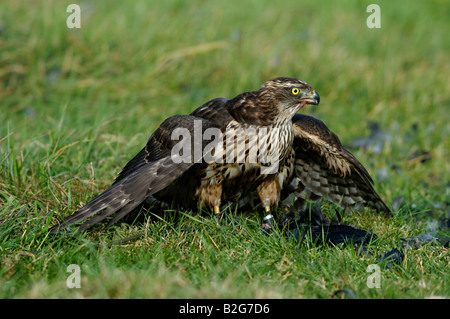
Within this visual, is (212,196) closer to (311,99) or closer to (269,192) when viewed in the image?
(269,192)

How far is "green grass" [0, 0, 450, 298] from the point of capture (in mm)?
3342

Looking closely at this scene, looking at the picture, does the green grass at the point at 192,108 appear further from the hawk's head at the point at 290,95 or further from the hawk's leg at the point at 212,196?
the hawk's head at the point at 290,95

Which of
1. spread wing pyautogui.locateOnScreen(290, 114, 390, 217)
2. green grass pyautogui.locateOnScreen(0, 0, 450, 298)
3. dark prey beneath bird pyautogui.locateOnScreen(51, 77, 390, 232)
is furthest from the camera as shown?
spread wing pyautogui.locateOnScreen(290, 114, 390, 217)

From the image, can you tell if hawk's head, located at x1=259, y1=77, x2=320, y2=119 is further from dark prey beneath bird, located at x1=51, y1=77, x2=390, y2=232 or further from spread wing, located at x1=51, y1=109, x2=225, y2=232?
spread wing, located at x1=51, y1=109, x2=225, y2=232

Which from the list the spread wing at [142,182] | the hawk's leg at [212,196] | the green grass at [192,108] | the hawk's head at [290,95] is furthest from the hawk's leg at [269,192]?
the spread wing at [142,182]

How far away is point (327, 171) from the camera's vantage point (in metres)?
4.58

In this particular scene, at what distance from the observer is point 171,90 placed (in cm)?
723

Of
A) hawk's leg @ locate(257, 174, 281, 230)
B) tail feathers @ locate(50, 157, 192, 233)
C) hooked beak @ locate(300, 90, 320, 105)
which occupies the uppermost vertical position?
hooked beak @ locate(300, 90, 320, 105)

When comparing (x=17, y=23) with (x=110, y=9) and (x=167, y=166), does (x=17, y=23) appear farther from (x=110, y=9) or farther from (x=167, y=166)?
(x=167, y=166)

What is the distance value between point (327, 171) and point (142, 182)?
5.15 ft

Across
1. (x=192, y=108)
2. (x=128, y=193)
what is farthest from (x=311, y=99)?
(x=192, y=108)

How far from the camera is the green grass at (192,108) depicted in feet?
11.0

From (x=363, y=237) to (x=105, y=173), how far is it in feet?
7.00

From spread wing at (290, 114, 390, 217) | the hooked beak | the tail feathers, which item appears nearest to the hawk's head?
the hooked beak
